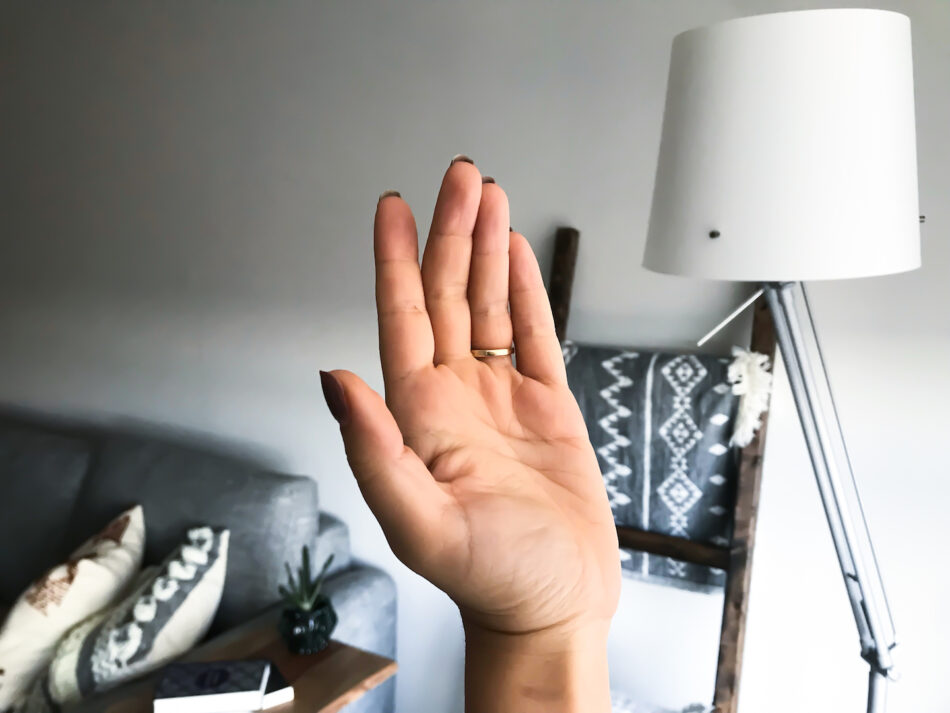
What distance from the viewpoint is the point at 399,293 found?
1.98 ft

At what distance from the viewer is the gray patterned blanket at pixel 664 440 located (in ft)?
5.03

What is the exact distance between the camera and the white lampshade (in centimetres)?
93

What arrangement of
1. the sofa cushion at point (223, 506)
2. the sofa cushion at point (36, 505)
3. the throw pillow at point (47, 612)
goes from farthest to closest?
the sofa cushion at point (36, 505) → the sofa cushion at point (223, 506) → the throw pillow at point (47, 612)

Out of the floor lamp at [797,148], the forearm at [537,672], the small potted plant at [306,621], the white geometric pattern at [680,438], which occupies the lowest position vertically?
the small potted plant at [306,621]

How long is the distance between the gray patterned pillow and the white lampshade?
1333 millimetres

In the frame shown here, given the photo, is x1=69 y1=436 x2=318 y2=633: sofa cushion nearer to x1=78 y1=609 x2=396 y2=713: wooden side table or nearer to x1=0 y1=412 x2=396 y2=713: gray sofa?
x1=0 y1=412 x2=396 y2=713: gray sofa

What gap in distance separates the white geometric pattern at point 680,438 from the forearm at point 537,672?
959 millimetres

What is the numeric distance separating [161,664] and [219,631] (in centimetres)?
26

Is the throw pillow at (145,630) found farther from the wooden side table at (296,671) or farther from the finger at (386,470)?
the finger at (386,470)

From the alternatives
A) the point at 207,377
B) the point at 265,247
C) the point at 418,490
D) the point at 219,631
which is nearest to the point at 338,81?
the point at 265,247

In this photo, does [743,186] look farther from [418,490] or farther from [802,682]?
[802,682]

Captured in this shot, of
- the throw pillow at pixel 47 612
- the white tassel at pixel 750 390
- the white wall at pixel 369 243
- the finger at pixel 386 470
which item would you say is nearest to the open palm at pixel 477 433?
the finger at pixel 386 470

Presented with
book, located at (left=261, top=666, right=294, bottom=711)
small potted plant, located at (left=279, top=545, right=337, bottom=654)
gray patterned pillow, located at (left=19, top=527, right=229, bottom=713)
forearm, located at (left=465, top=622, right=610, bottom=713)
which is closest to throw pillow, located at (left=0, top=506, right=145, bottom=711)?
gray patterned pillow, located at (left=19, top=527, right=229, bottom=713)

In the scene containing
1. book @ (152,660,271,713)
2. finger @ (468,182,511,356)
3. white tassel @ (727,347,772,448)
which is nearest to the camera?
finger @ (468,182,511,356)
